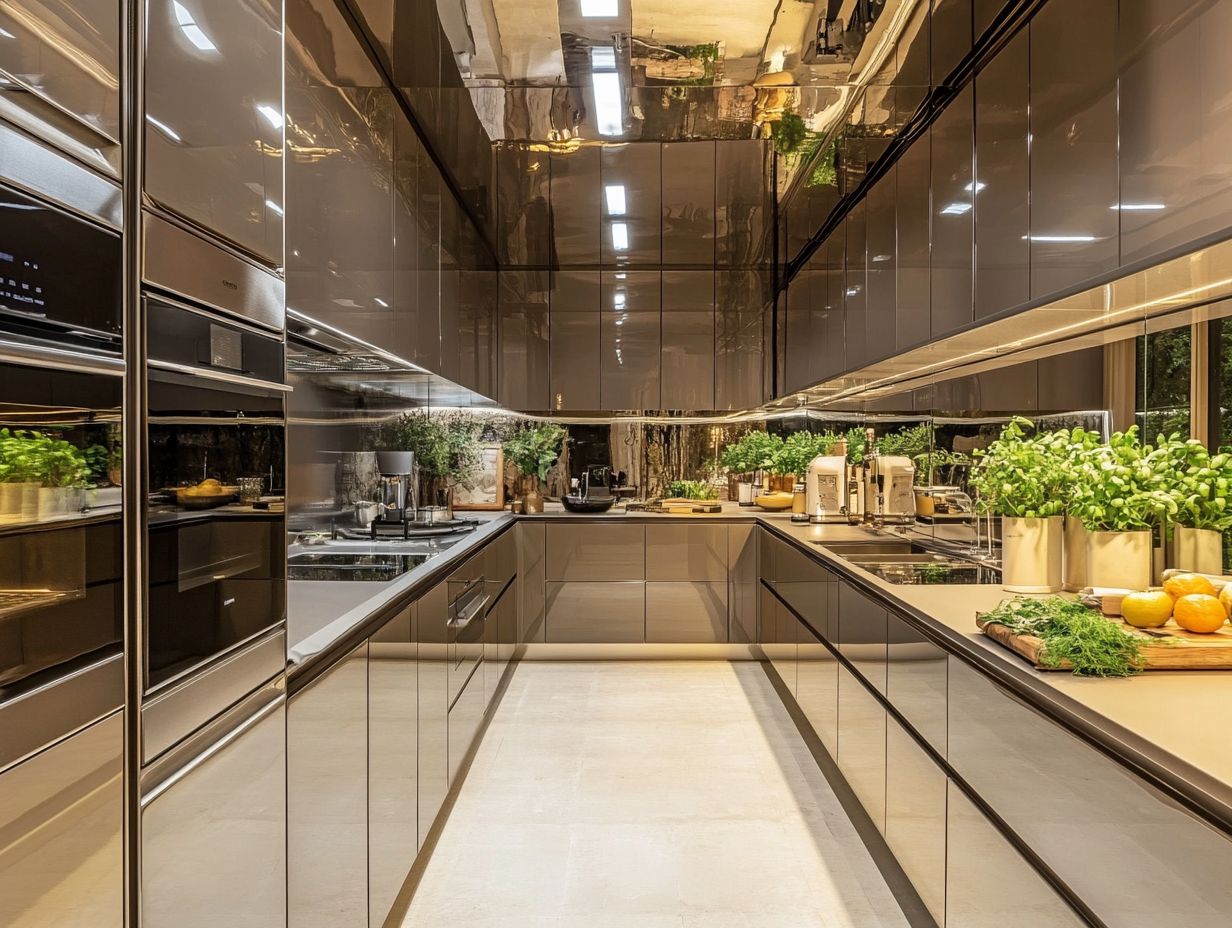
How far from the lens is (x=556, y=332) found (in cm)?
561

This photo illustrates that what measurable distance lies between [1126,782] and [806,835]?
1.74 meters

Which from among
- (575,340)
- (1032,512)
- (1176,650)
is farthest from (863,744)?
(575,340)

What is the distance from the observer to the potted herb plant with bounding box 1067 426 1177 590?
1.97 m

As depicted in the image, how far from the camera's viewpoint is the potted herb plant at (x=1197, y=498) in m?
1.88

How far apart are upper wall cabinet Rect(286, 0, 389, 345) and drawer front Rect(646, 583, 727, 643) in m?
2.73

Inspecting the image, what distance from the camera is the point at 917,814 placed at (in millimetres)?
2062

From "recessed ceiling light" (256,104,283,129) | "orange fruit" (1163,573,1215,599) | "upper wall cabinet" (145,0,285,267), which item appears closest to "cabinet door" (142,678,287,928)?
"upper wall cabinet" (145,0,285,267)

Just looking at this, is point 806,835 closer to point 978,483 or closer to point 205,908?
point 978,483

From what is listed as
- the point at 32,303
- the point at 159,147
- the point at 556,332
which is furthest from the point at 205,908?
the point at 556,332

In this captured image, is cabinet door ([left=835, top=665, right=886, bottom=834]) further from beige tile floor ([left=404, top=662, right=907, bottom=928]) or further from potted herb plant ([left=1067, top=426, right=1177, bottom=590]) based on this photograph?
potted herb plant ([left=1067, top=426, right=1177, bottom=590])

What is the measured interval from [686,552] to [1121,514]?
304 centimetres

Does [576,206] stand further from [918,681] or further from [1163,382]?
[918,681]

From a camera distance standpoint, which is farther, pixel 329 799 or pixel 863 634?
pixel 863 634

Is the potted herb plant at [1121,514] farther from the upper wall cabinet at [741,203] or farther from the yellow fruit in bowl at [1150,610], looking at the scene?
the upper wall cabinet at [741,203]
